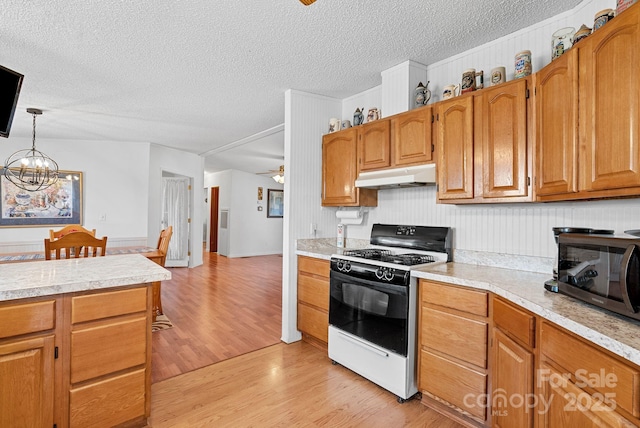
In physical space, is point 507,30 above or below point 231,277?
above

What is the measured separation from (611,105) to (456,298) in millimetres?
1174

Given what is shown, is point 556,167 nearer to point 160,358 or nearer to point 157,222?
point 160,358

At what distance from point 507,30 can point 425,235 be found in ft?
5.07

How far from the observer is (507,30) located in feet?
7.13

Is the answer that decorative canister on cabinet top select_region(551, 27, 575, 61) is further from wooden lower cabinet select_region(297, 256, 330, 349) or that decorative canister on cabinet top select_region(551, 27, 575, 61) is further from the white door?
the white door

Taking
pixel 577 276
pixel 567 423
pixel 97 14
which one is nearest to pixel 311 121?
pixel 97 14

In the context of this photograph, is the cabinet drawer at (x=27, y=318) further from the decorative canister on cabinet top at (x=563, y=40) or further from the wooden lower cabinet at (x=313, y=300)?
the decorative canister on cabinet top at (x=563, y=40)

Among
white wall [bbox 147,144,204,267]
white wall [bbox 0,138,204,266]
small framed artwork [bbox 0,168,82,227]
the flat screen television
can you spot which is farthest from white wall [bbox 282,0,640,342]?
small framed artwork [bbox 0,168,82,227]

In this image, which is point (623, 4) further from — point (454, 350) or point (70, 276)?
point (70, 276)

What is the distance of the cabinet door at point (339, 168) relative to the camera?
117 inches

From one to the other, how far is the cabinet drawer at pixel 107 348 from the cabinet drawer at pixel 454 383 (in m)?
1.71

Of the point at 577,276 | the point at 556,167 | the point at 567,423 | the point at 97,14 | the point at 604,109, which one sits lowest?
the point at 567,423

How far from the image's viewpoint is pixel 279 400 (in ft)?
6.98

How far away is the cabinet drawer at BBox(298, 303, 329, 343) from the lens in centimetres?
280
